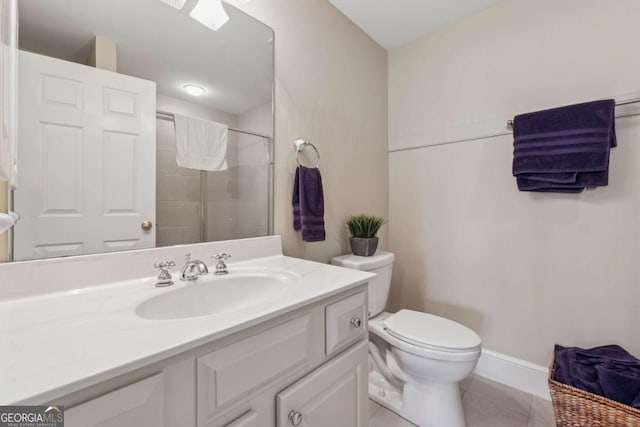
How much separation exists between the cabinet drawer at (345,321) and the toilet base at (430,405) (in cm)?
64

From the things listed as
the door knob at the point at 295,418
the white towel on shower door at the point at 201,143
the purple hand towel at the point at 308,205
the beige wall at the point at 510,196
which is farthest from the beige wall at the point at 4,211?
the beige wall at the point at 510,196

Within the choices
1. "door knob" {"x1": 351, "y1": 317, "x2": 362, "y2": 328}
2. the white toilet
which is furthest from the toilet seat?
"door knob" {"x1": 351, "y1": 317, "x2": 362, "y2": 328}

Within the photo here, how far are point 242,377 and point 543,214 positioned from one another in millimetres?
1678

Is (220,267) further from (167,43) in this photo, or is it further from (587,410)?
(587,410)

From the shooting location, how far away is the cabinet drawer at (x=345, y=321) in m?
0.82

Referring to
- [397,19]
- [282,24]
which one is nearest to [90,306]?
[282,24]

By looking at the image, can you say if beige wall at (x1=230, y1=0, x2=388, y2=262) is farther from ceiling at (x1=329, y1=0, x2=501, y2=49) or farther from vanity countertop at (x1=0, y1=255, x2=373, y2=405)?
vanity countertop at (x1=0, y1=255, x2=373, y2=405)

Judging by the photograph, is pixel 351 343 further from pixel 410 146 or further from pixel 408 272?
pixel 410 146

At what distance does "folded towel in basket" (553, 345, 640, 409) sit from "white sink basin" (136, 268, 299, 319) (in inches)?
49.1

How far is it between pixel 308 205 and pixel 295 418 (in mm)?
878

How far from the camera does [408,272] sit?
200 cm

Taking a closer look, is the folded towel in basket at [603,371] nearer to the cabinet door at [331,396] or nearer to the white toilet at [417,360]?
the white toilet at [417,360]

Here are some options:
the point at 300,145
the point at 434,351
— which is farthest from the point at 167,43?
the point at 434,351

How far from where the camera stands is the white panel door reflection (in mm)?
778
